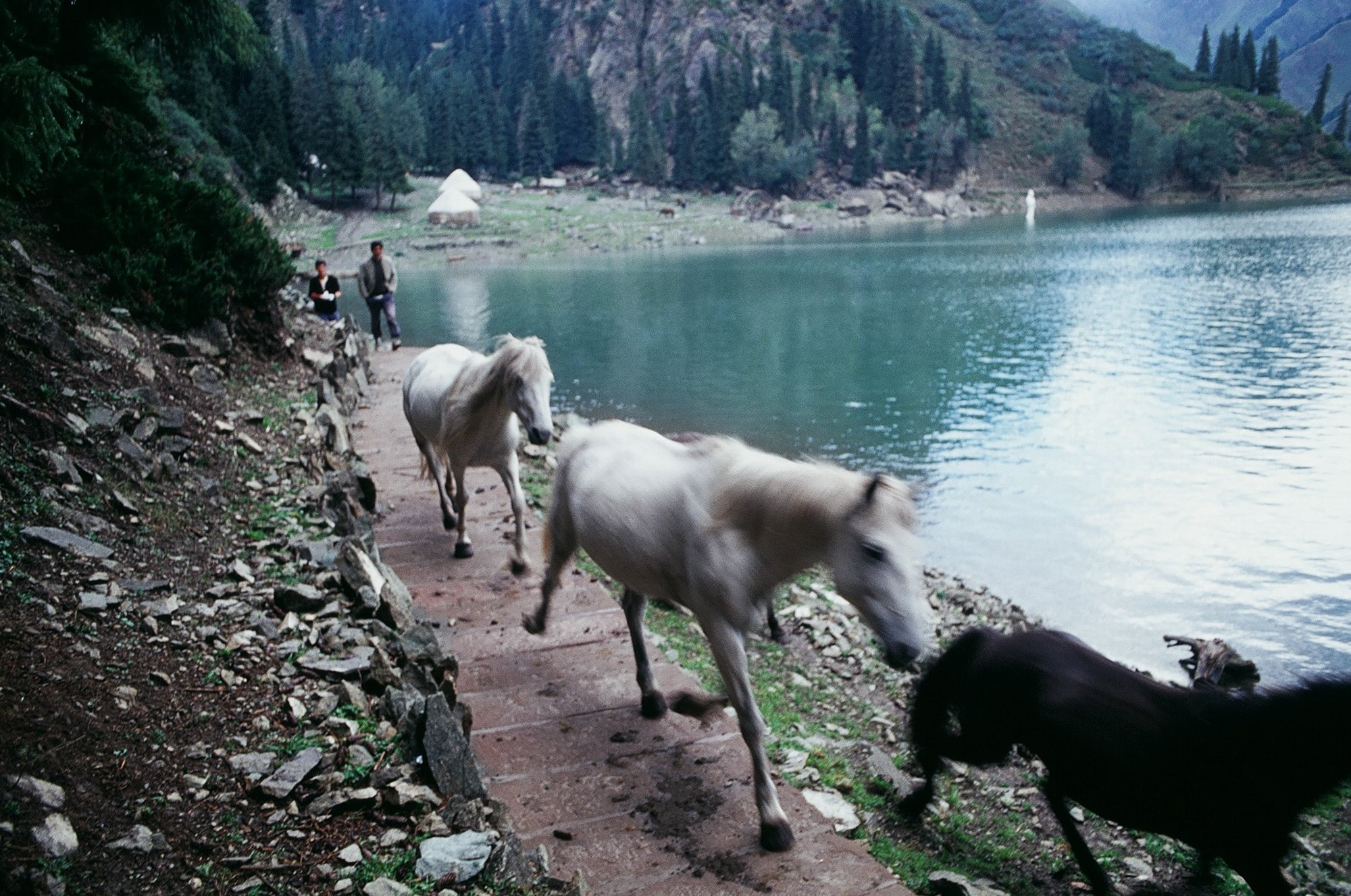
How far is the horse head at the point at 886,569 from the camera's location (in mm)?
3416

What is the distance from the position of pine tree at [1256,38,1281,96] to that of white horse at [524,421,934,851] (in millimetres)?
175892

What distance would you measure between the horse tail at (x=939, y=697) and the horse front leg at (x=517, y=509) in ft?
12.9

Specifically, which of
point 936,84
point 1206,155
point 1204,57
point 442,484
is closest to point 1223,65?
point 1204,57

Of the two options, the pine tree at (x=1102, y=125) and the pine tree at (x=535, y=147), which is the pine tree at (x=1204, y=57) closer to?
the pine tree at (x=1102, y=125)

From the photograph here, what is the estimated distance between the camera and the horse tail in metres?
4.41

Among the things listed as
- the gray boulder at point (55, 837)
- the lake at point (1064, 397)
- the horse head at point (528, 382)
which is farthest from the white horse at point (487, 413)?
the lake at point (1064, 397)

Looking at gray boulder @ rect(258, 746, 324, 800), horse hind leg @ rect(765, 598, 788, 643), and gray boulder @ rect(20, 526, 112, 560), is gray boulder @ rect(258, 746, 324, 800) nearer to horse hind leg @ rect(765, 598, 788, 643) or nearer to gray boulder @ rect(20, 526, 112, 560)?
gray boulder @ rect(20, 526, 112, 560)

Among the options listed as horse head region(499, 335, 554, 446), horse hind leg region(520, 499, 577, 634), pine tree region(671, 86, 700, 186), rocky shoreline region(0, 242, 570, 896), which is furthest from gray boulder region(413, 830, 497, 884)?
pine tree region(671, 86, 700, 186)

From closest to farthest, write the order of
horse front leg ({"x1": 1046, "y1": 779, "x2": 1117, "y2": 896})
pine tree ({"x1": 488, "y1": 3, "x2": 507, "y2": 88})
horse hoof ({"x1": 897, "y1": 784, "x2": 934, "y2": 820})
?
horse front leg ({"x1": 1046, "y1": 779, "x2": 1117, "y2": 896}), horse hoof ({"x1": 897, "y1": 784, "x2": 934, "y2": 820}), pine tree ({"x1": 488, "y1": 3, "x2": 507, "y2": 88})

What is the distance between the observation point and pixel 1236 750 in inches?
143

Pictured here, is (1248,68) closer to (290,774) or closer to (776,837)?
(776,837)

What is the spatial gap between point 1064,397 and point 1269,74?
532ft

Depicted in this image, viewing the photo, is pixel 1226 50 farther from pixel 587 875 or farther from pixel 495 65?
pixel 587 875

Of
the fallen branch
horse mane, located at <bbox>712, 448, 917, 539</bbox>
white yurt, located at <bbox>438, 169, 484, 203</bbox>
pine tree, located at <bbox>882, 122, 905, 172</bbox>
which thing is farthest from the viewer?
pine tree, located at <bbox>882, 122, 905, 172</bbox>
